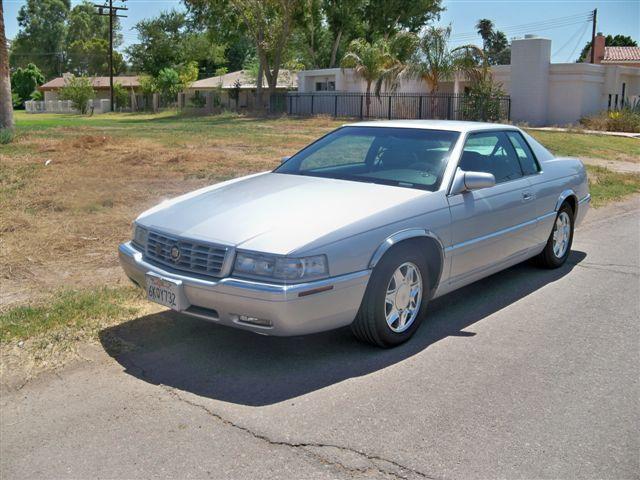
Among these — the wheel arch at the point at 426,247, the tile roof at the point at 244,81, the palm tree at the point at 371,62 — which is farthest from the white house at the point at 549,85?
the wheel arch at the point at 426,247

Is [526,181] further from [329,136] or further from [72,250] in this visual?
[72,250]

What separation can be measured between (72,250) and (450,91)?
36.2 meters


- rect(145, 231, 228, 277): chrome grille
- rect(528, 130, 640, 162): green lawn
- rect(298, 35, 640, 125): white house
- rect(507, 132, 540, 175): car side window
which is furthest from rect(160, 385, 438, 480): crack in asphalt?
rect(298, 35, 640, 125): white house

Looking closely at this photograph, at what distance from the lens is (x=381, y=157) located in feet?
19.0

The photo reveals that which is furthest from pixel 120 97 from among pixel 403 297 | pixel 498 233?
pixel 403 297

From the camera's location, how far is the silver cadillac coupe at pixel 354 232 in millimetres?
4199

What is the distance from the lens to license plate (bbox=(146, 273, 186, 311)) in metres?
4.37

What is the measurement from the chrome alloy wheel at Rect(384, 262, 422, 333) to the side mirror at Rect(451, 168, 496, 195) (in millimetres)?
813

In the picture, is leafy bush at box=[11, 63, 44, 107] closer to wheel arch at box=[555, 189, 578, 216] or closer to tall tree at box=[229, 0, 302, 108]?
tall tree at box=[229, 0, 302, 108]

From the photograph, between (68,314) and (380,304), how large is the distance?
2409mm

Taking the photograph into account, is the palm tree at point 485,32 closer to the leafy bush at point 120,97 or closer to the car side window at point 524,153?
the leafy bush at point 120,97

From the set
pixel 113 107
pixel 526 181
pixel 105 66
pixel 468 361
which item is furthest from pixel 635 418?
pixel 105 66

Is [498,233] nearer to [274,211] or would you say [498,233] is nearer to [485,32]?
[274,211]

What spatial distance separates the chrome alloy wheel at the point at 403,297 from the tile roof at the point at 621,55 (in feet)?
174
